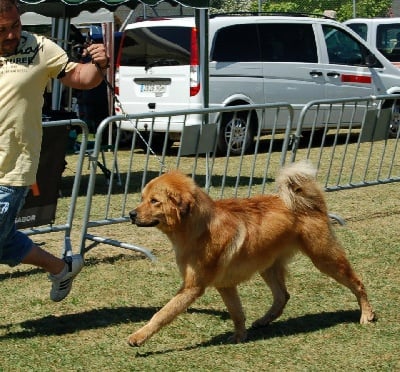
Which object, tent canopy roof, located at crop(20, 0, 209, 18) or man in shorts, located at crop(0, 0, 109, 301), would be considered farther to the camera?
tent canopy roof, located at crop(20, 0, 209, 18)

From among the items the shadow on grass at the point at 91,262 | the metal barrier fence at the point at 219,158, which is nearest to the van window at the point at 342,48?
the metal barrier fence at the point at 219,158

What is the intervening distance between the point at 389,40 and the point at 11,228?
1437cm

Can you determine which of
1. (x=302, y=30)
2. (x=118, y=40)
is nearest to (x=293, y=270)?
(x=302, y=30)

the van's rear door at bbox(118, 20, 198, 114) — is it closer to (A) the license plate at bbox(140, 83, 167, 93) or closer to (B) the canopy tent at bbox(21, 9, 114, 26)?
(A) the license plate at bbox(140, 83, 167, 93)

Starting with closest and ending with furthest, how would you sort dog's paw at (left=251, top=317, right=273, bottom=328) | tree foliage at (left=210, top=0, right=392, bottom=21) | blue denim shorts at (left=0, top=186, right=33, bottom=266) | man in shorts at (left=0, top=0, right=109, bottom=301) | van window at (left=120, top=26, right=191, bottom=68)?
man in shorts at (left=0, top=0, right=109, bottom=301) → blue denim shorts at (left=0, top=186, right=33, bottom=266) → dog's paw at (left=251, top=317, right=273, bottom=328) → van window at (left=120, top=26, right=191, bottom=68) → tree foliage at (left=210, top=0, right=392, bottom=21)

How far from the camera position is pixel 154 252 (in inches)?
309

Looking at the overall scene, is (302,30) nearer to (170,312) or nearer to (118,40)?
(118,40)

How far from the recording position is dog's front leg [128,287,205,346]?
16.8 feet

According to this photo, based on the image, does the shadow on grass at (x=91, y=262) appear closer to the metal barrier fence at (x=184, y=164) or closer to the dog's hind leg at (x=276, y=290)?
the metal barrier fence at (x=184, y=164)

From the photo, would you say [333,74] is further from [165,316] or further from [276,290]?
[165,316]

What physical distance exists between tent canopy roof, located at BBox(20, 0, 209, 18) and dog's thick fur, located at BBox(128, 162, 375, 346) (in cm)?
562

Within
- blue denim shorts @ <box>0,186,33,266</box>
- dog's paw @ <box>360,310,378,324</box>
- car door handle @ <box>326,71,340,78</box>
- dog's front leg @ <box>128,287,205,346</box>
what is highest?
blue denim shorts @ <box>0,186,33,266</box>

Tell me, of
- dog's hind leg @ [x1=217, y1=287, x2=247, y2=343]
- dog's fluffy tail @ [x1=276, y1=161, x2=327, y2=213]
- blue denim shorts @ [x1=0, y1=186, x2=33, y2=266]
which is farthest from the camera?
dog's fluffy tail @ [x1=276, y1=161, x2=327, y2=213]

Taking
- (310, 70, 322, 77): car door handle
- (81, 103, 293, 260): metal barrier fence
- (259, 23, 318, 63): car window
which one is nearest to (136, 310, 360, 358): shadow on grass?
(81, 103, 293, 260): metal barrier fence
